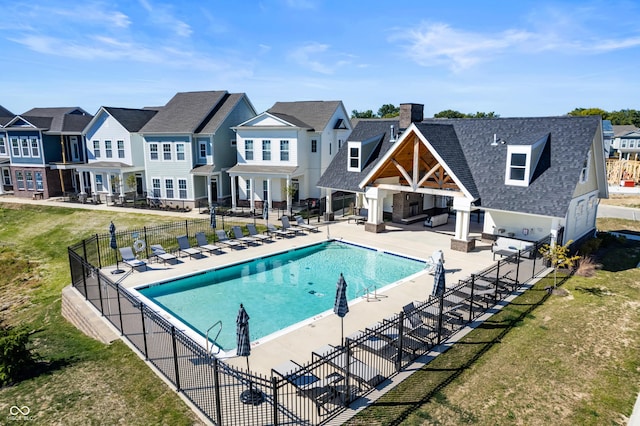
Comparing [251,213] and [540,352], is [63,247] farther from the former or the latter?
[540,352]

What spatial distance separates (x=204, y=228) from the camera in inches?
1131

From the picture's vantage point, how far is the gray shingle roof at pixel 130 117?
127ft

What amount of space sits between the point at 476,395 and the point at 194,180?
30871 mm

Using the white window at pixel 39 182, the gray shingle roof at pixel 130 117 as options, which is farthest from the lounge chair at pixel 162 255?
the white window at pixel 39 182

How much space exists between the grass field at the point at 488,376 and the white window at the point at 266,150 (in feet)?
69.5

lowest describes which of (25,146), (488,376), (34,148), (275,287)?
(275,287)

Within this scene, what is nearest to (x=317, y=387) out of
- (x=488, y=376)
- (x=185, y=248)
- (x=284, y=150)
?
(x=488, y=376)

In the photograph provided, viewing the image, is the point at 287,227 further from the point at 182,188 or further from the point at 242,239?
the point at 182,188

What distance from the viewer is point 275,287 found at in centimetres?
1886

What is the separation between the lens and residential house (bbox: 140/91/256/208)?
36.0 meters

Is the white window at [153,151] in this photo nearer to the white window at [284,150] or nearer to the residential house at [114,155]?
the residential house at [114,155]

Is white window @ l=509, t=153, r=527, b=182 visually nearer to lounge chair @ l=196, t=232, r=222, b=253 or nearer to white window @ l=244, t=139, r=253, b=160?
lounge chair @ l=196, t=232, r=222, b=253

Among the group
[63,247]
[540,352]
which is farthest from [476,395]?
[63,247]

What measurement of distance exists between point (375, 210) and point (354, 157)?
463 centimetres
